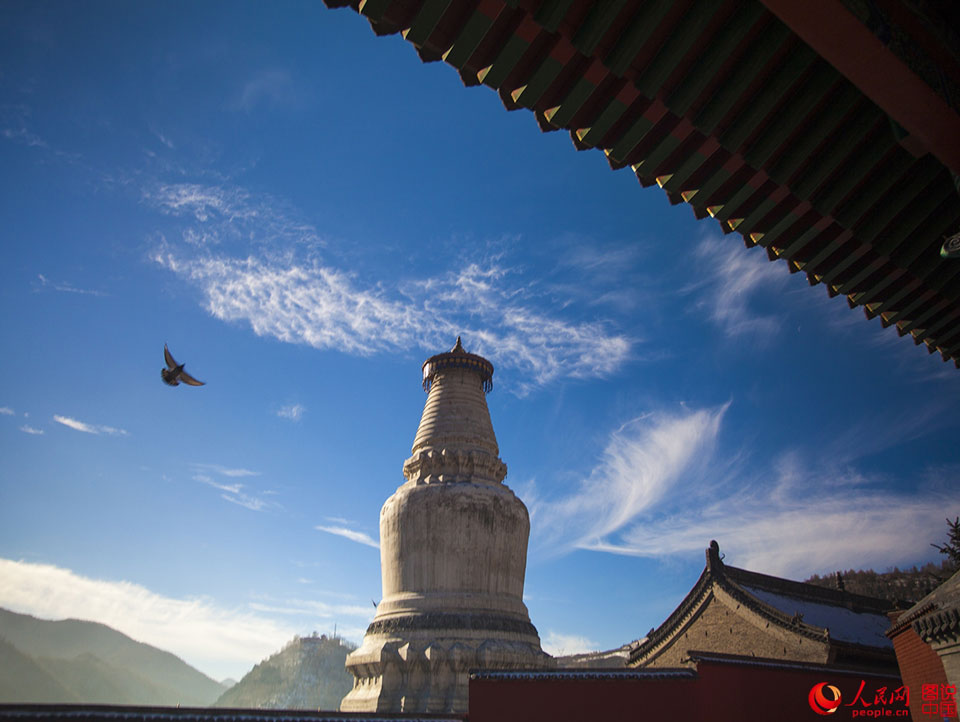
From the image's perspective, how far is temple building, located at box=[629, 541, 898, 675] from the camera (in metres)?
19.3

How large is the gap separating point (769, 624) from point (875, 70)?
22.3 metres

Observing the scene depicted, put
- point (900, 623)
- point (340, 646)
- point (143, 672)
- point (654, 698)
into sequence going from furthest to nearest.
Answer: point (143, 672) → point (340, 646) → point (900, 623) → point (654, 698)

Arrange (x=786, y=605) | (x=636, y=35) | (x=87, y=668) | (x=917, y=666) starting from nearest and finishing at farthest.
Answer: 1. (x=636, y=35)
2. (x=917, y=666)
3. (x=786, y=605)
4. (x=87, y=668)

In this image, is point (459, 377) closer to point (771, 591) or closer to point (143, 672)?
Answer: point (771, 591)

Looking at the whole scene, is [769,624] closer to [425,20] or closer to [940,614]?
[940,614]

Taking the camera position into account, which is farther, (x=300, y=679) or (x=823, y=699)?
(x=300, y=679)

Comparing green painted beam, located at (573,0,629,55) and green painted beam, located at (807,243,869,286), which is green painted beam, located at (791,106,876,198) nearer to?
green painted beam, located at (807,243,869,286)

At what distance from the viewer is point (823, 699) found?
48.5 ft

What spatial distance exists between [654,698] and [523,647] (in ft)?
22.1

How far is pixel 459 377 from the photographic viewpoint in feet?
77.2

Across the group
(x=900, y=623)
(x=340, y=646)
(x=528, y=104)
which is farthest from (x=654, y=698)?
(x=340, y=646)

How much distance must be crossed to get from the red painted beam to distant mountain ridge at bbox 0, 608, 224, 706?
12461 centimetres

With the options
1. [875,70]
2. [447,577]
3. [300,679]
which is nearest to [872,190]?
[875,70]

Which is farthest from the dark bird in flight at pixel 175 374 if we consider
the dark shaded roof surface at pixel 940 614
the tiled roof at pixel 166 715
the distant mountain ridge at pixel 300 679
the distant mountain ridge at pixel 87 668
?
the distant mountain ridge at pixel 87 668
